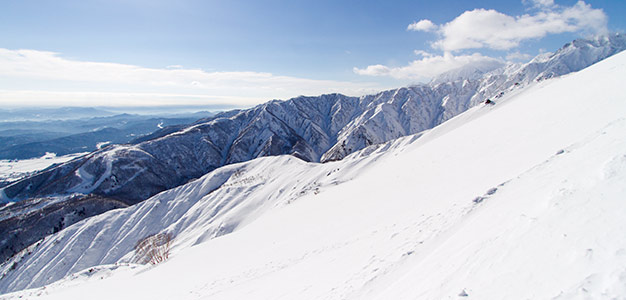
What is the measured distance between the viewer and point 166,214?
100m

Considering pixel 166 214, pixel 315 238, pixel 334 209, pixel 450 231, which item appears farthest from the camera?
pixel 166 214

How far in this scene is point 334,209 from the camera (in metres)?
29.0

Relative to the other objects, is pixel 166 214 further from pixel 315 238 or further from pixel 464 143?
pixel 464 143

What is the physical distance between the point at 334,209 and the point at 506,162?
17.1 metres

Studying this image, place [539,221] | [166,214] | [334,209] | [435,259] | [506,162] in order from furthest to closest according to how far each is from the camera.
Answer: [166,214], [334,209], [506,162], [435,259], [539,221]

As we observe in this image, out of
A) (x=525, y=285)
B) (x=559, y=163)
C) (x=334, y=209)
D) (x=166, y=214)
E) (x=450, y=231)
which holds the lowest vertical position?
(x=166, y=214)

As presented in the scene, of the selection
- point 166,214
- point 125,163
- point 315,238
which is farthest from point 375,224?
point 125,163

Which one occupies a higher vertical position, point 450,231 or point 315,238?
point 450,231

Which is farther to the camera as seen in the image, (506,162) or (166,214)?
(166,214)

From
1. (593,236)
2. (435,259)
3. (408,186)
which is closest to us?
(593,236)

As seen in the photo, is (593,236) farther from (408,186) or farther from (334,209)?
(334,209)

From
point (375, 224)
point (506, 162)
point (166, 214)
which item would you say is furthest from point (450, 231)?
point (166, 214)

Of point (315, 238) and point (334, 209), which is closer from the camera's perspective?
point (315, 238)

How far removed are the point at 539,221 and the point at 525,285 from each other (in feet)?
11.0
